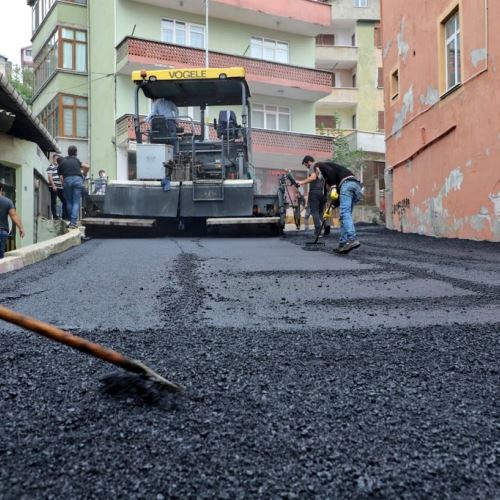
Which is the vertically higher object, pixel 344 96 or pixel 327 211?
pixel 344 96

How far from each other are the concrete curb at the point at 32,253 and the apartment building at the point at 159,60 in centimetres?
1277

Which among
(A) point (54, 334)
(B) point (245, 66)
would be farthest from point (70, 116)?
(A) point (54, 334)

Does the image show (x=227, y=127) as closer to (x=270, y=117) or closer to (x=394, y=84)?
(x=394, y=84)

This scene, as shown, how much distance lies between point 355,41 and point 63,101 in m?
17.5

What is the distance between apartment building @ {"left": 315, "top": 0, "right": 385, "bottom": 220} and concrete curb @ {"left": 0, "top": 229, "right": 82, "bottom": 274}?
79.9ft

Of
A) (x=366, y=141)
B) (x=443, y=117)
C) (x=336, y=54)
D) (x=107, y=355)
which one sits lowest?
(x=107, y=355)

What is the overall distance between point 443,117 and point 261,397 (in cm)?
1085

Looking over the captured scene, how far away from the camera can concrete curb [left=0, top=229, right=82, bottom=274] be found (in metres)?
6.79

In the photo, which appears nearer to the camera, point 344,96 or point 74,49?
point 74,49

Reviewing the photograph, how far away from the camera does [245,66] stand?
25.2 metres

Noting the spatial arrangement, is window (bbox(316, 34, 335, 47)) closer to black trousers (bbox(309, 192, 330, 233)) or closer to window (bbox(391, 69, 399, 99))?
window (bbox(391, 69, 399, 99))

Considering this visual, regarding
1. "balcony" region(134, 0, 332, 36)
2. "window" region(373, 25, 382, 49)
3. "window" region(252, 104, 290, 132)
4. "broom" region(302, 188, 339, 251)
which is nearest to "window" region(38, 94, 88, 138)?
"balcony" region(134, 0, 332, 36)

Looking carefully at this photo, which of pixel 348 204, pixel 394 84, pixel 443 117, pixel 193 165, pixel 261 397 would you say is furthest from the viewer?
pixel 394 84

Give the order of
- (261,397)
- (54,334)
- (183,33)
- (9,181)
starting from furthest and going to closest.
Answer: (183,33), (9,181), (261,397), (54,334)
